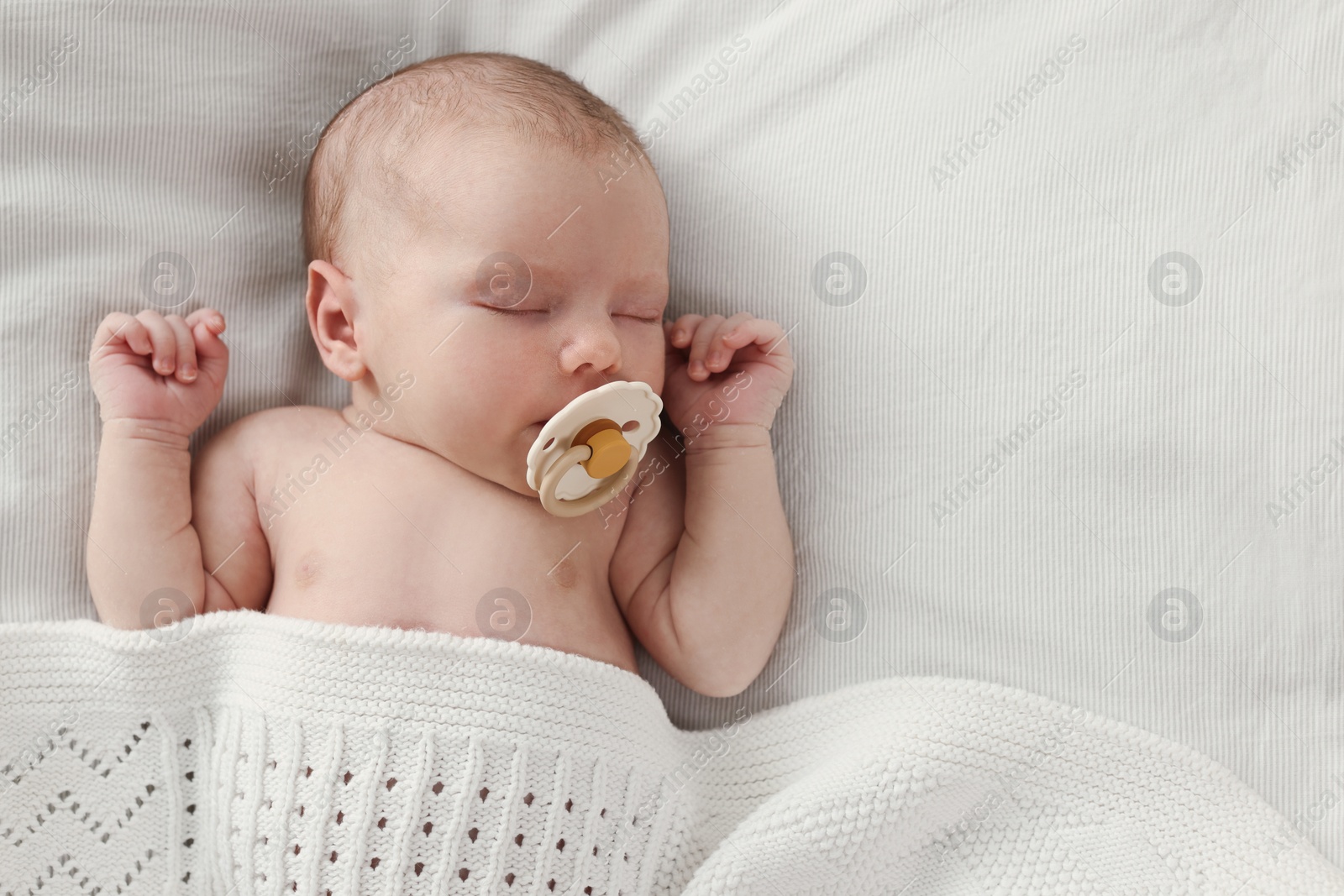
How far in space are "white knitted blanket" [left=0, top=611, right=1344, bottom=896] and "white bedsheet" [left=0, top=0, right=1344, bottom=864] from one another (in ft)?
0.34

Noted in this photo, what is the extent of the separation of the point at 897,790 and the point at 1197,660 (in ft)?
1.54

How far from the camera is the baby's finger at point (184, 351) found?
1504mm

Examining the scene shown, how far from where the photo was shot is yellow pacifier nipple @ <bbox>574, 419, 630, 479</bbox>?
1319mm

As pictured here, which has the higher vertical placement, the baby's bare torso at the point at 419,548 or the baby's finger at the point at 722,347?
the baby's finger at the point at 722,347

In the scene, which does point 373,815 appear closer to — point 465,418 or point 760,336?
point 465,418

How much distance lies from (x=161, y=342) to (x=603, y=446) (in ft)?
2.24

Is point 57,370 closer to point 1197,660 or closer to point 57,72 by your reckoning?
point 57,72

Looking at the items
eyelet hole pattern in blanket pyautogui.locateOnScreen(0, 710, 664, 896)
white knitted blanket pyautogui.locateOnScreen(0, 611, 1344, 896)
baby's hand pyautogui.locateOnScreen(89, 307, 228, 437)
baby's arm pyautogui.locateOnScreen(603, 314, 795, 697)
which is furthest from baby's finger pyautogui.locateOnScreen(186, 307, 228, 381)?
baby's arm pyautogui.locateOnScreen(603, 314, 795, 697)

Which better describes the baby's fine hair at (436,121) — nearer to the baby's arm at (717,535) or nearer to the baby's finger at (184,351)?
the baby's finger at (184,351)

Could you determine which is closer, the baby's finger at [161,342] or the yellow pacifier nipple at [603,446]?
the yellow pacifier nipple at [603,446]

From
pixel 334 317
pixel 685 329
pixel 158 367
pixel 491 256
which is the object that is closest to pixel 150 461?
pixel 158 367

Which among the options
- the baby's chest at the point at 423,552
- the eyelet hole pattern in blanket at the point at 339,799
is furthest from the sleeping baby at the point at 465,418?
the eyelet hole pattern in blanket at the point at 339,799

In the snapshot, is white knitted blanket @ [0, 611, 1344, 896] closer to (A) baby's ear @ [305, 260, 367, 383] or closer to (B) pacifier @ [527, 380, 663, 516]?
(B) pacifier @ [527, 380, 663, 516]

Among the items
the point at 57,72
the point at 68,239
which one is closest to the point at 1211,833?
the point at 68,239
